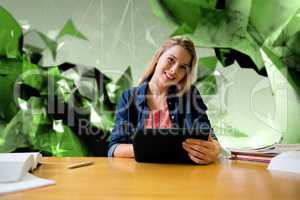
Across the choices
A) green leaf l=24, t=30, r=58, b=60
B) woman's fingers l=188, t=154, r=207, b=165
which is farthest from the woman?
green leaf l=24, t=30, r=58, b=60

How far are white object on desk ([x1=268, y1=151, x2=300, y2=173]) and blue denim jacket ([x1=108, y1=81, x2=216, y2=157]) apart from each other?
70cm

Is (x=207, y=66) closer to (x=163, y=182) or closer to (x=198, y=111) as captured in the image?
(x=198, y=111)

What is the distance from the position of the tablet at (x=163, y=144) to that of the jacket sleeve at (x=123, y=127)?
14.9 inches

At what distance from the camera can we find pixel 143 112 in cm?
211

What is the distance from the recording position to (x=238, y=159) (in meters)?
1.61

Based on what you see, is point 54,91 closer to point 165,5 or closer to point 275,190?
point 165,5

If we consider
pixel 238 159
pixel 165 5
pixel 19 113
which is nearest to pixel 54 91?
pixel 19 113

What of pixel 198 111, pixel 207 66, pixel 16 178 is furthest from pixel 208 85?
pixel 16 178

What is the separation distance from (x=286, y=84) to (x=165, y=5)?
1.07 metres

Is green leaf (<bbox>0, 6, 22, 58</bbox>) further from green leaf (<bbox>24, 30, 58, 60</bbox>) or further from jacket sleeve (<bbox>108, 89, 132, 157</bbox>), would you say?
jacket sleeve (<bbox>108, 89, 132, 157</bbox>)

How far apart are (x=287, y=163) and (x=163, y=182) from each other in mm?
546

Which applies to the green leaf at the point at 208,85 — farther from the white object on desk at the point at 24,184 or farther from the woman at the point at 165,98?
the white object on desk at the point at 24,184

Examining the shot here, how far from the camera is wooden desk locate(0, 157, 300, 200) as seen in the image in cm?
84

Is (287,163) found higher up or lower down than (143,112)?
lower down
